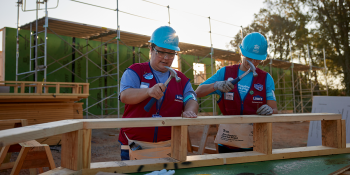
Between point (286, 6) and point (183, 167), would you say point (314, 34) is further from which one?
point (183, 167)

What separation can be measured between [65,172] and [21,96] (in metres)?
3.90

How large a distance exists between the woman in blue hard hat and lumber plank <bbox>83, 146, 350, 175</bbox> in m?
0.40

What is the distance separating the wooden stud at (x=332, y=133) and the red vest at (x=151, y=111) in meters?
1.17

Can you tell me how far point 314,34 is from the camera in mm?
20672

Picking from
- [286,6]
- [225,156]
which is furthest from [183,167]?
[286,6]

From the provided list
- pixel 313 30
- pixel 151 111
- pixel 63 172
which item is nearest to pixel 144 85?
pixel 151 111

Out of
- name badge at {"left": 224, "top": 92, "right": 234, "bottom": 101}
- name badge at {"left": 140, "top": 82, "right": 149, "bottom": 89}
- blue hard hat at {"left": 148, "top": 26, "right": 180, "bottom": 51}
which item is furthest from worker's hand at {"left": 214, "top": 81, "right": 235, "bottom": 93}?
name badge at {"left": 140, "top": 82, "right": 149, "bottom": 89}

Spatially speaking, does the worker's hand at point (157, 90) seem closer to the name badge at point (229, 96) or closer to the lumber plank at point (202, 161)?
the lumber plank at point (202, 161)

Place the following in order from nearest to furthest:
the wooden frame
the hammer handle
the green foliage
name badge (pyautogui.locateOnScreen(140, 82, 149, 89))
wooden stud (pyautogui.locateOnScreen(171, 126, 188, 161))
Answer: the wooden frame, wooden stud (pyautogui.locateOnScreen(171, 126, 188, 161)), the hammer handle, name badge (pyautogui.locateOnScreen(140, 82, 149, 89)), the green foliage

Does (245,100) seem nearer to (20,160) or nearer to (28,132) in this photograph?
(28,132)

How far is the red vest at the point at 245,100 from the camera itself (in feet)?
6.97

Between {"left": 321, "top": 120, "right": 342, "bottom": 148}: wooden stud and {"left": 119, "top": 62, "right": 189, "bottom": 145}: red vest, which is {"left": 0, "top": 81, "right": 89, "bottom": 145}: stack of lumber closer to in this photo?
{"left": 119, "top": 62, "right": 189, "bottom": 145}: red vest

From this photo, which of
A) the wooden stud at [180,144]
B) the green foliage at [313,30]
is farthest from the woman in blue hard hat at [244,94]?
the green foliage at [313,30]

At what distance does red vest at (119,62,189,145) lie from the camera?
169 centimetres
